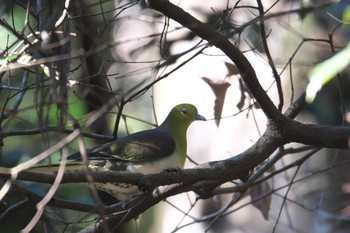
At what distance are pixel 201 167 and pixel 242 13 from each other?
304cm

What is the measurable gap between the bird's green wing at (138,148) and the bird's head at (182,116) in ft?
1.07

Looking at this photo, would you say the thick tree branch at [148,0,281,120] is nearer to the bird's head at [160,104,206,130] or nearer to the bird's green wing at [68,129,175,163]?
the bird's green wing at [68,129,175,163]

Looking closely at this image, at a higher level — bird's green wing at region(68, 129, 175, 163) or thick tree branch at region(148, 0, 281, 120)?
bird's green wing at region(68, 129, 175, 163)

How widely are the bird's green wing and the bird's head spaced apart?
0.33m

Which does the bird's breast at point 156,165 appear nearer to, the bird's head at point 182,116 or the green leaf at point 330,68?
the bird's head at point 182,116

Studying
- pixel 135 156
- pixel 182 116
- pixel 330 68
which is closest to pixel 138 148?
pixel 135 156

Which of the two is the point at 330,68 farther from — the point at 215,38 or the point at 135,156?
the point at 135,156

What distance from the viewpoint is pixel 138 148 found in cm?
374

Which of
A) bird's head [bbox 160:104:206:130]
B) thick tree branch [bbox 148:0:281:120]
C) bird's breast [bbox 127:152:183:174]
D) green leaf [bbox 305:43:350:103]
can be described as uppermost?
bird's head [bbox 160:104:206:130]

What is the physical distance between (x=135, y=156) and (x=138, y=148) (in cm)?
6

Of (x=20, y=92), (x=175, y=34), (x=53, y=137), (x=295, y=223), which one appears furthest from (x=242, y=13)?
(x=20, y=92)

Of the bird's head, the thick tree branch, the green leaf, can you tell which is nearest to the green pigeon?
the bird's head

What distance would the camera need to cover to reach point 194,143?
599cm

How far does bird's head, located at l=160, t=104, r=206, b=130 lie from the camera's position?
439 centimetres
